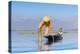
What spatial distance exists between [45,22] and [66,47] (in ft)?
1.16

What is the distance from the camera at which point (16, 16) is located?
5.60ft

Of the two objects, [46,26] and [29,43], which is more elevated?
[46,26]

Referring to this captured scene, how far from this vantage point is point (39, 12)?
1781 millimetres

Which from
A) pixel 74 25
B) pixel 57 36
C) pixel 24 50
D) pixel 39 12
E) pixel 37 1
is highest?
pixel 37 1

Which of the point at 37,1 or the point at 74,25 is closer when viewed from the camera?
the point at 37,1

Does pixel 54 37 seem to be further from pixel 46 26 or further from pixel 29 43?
pixel 29 43

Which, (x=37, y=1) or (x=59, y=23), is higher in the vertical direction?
(x=37, y=1)

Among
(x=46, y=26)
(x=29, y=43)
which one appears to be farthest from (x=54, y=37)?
(x=29, y=43)

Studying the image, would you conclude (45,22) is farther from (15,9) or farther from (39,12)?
(15,9)

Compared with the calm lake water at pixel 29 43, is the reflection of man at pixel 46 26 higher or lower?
higher

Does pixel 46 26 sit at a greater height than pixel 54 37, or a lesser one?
greater

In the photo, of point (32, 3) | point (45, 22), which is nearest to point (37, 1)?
point (32, 3)

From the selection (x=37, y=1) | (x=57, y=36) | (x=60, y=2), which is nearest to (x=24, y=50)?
(x=57, y=36)

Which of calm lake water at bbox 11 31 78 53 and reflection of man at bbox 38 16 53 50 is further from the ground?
reflection of man at bbox 38 16 53 50
